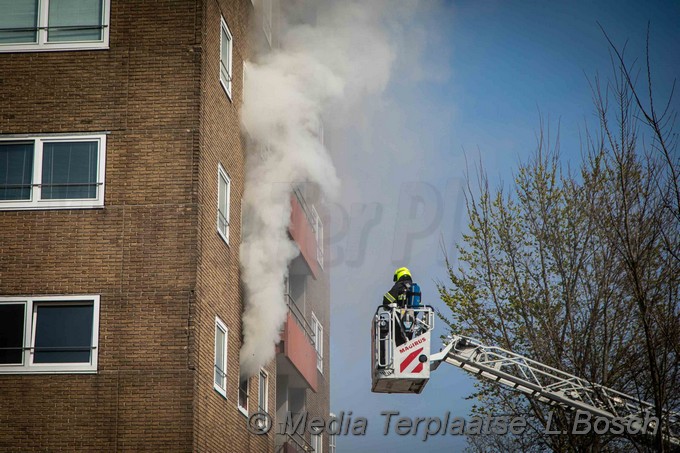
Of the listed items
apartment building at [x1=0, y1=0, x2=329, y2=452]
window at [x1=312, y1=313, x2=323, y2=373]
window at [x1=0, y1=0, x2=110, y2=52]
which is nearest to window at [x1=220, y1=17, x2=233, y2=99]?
apartment building at [x1=0, y1=0, x2=329, y2=452]

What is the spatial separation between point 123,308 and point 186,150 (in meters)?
3.08

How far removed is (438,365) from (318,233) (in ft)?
45.3

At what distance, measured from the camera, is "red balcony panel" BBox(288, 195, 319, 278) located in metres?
26.5

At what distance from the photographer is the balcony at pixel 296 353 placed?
25.9m

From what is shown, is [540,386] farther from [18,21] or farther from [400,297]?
[18,21]

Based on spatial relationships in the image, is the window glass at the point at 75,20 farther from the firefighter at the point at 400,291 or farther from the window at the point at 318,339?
the window at the point at 318,339

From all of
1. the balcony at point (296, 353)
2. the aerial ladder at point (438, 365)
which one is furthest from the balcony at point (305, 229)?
the aerial ladder at point (438, 365)

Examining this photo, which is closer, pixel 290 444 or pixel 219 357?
pixel 219 357

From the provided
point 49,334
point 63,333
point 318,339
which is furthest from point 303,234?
point 49,334

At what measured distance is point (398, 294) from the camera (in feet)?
67.1

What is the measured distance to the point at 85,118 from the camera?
762 inches

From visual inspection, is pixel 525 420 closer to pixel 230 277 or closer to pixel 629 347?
pixel 629 347

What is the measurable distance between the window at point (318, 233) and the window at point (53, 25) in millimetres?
13124

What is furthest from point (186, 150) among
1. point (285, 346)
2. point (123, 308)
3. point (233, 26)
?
point (285, 346)
